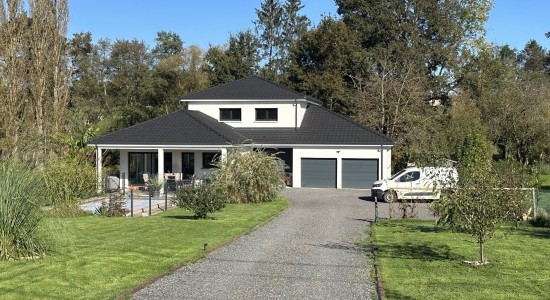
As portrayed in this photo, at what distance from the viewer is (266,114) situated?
1524 inches

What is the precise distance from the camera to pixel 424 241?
14305 mm

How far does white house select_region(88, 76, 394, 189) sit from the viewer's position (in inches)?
1257

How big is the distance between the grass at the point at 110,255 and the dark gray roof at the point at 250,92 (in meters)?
20.5

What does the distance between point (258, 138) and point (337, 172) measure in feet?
18.9

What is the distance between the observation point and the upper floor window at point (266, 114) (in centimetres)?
3866

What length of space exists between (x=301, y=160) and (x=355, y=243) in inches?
852

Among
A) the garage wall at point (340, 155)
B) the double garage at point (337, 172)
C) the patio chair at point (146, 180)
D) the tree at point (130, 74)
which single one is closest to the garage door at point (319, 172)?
the double garage at point (337, 172)

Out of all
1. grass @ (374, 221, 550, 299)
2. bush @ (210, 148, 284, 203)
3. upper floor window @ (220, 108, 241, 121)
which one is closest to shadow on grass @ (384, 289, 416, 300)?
grass @ (374, 221, 550, 299)

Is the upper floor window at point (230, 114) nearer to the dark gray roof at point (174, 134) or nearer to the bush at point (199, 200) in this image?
the dark gray roof at point (174, 134)

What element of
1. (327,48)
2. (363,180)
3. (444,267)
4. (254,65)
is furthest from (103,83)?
(444,267)

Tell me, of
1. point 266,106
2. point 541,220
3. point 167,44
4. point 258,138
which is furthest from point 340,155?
point 167,44

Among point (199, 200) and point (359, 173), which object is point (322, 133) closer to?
point (359, 173)

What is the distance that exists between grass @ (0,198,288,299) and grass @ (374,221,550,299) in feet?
13.6

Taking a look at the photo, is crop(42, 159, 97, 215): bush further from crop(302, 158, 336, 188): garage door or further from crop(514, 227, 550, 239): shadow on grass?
crop(302, 158, 336, 188): garage door
